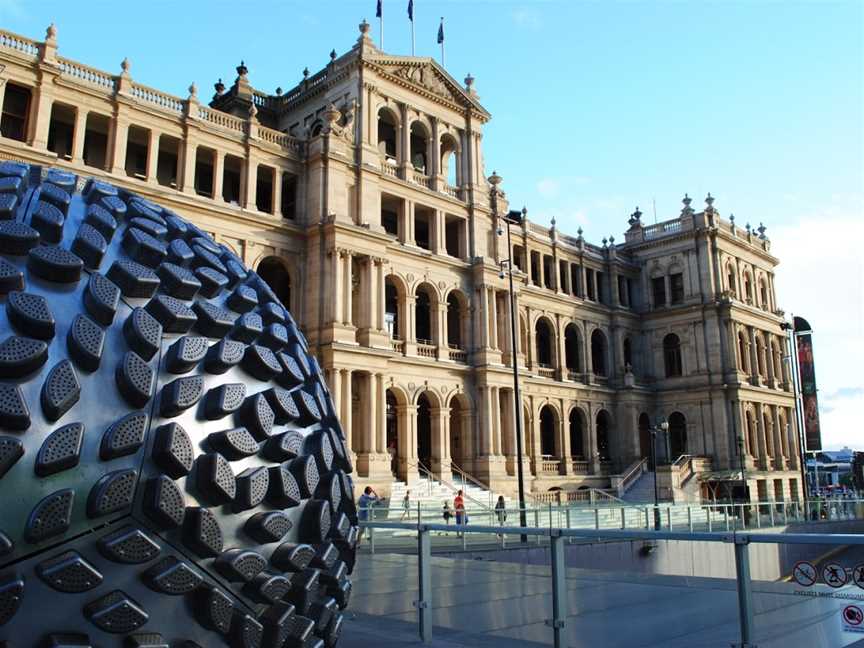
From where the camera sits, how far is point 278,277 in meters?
31.8

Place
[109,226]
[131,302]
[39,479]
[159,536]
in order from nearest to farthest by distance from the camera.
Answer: [39,479] → [159,536] → [131,302] → [109,226]

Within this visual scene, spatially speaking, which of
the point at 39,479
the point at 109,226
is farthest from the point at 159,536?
the point at 109,226

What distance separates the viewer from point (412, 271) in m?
33.6

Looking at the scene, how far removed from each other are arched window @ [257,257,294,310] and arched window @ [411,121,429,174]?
925 centimetres

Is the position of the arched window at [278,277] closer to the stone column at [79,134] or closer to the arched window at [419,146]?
the stone column at [79,134]

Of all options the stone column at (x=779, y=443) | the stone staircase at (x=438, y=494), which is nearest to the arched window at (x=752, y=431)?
the stone column at (x=779, y=443)

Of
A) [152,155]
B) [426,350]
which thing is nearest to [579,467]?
[426,350]

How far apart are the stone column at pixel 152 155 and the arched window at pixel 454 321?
15.1m

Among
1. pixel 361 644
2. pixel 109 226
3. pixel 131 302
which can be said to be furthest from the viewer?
pixel 361 644

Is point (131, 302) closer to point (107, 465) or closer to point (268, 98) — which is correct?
point (107, 465)

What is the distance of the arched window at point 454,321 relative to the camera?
36.2 m

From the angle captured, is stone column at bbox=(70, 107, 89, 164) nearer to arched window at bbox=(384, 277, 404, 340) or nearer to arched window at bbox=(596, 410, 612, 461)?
arched window at bbox=(384, 277, 404, 340)

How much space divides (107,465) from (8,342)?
47 cm

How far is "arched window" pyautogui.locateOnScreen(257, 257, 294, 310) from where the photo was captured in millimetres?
31250
